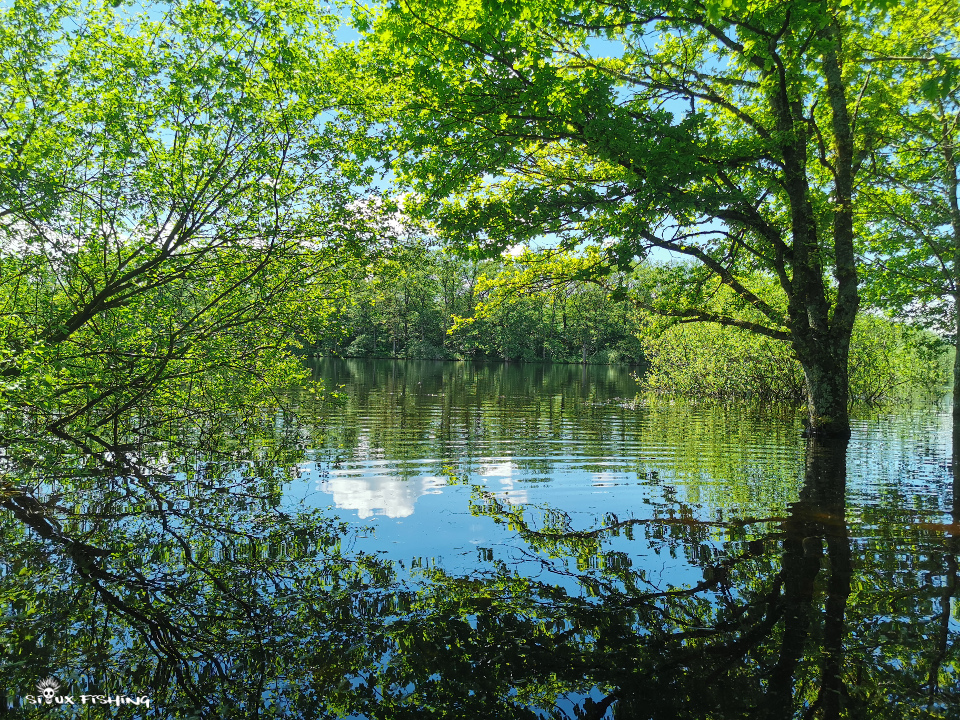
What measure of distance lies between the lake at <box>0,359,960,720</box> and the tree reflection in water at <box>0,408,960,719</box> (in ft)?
0.08

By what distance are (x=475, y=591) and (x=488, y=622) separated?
0.66 m

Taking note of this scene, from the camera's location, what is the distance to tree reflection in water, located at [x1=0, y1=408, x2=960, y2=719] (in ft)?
13.2

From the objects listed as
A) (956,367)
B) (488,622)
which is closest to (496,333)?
(956,367)

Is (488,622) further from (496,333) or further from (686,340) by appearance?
(496,333)

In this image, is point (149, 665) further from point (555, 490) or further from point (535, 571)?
point (555, 490)

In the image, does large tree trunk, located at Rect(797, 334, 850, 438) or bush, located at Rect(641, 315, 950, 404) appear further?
bush, located at Rect(641, 315, 950, 404)

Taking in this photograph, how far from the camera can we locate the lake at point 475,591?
407 centimetres

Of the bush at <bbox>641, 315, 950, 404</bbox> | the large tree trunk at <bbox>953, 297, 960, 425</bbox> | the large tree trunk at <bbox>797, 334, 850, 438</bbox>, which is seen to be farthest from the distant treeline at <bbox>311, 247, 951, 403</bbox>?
the large tree trunk at <bbox>797, 334, 850, 438</bbox>

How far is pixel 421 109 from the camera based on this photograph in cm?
1170

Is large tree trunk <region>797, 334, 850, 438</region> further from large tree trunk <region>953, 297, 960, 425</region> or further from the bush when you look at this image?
the bush

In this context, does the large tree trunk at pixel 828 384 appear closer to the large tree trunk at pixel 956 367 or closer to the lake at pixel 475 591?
the lake at pixel 475 591

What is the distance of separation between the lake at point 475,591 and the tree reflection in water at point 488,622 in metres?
0.02

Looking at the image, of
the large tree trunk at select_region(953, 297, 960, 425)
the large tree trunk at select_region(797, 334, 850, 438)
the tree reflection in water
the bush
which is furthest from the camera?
the bush

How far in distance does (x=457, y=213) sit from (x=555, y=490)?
6.45 m
